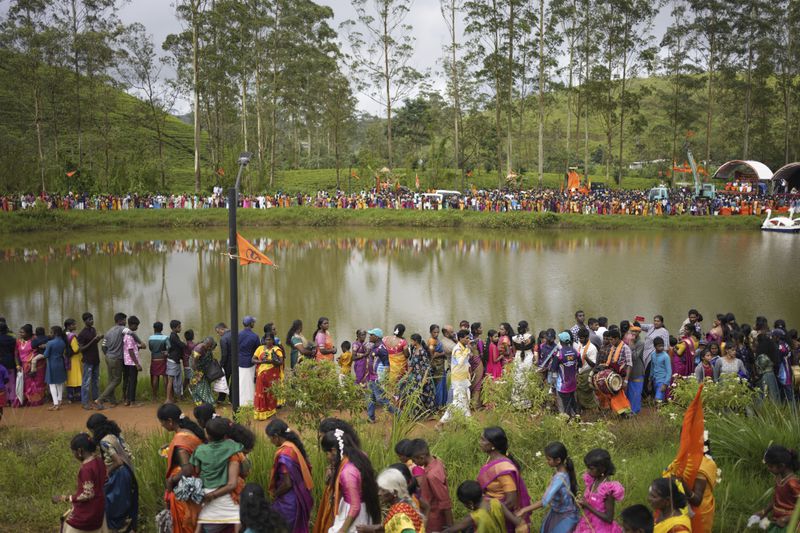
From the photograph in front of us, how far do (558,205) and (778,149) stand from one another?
71.6 ft

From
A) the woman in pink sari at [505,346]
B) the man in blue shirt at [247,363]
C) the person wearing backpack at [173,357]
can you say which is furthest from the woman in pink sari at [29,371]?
the woman in pink sari at [505,346]

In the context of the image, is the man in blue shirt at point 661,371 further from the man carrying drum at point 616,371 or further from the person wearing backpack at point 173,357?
the person wearing backpack at point 173,357

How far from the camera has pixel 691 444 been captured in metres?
3.75

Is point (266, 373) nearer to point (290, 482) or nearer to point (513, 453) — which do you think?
point (513, 453)

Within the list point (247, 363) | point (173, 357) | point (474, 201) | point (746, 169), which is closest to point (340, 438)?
point (247, 363)

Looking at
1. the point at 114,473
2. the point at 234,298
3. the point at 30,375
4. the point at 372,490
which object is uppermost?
the point at 234,298

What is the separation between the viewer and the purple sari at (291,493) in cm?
404

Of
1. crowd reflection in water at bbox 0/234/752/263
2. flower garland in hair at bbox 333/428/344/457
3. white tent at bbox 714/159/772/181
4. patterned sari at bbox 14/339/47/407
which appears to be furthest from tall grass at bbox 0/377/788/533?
white tent at bbox 714/159/772/181

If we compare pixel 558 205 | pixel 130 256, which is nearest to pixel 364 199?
pixel 558 205

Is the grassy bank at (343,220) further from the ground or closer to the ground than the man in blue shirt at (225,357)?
further from the ground

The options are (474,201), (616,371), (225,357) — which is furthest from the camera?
(474,201)

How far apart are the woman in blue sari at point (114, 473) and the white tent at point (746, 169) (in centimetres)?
3903

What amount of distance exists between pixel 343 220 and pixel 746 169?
25.2m

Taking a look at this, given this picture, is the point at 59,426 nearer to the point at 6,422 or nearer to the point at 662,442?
the point at 6,422
